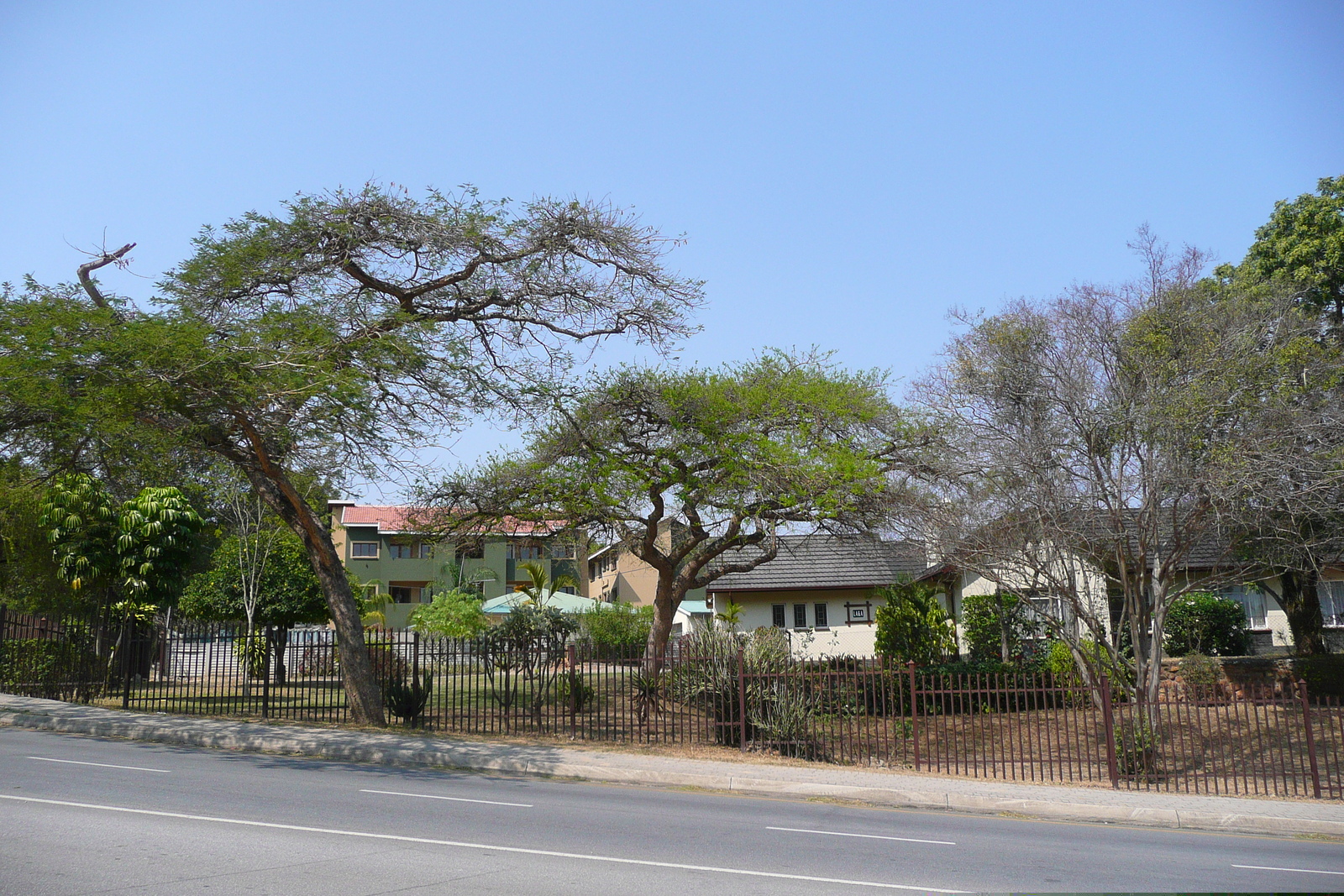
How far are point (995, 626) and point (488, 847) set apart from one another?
876 inches

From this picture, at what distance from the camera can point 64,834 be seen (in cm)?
775

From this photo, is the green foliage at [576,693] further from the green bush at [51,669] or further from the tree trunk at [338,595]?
the green bush at [51,669]

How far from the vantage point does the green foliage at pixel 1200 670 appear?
854 inches

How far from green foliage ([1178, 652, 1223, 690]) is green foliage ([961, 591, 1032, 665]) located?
4.12 metres

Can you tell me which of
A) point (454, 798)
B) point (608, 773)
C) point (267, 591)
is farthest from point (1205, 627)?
point (267, 591)

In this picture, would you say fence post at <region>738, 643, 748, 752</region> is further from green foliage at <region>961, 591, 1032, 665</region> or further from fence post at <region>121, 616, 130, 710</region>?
fence post at <region>121, 616, 130, 710</region>

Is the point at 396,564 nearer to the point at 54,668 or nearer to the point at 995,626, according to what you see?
the point at 54,668

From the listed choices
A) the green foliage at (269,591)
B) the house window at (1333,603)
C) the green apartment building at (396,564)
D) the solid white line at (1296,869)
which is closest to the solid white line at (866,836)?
the solid white line at (1296,869)

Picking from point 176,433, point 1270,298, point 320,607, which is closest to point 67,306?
point 176,433

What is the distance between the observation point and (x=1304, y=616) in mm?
22500

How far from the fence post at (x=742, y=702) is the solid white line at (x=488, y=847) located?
8.10 meters

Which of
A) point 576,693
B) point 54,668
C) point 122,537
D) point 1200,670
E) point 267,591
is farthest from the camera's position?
point 267,591

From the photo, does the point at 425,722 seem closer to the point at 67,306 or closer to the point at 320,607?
the point at 67,306

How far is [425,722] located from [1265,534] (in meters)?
16.5
